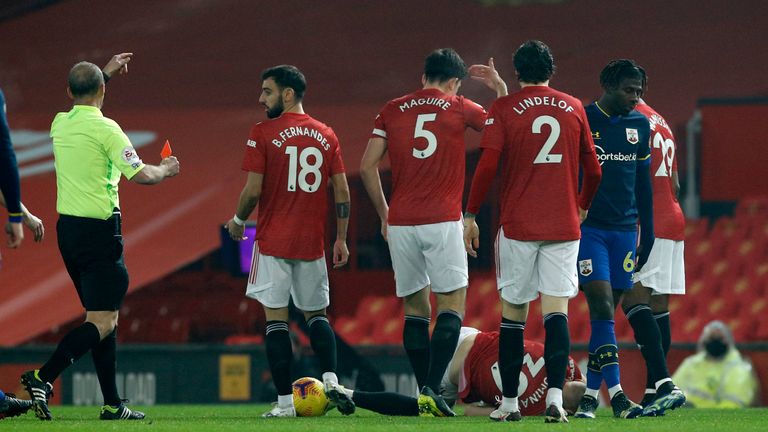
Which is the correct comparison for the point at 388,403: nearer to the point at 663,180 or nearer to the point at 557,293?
the point at 557,293

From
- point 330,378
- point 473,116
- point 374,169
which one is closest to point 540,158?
point 473,116

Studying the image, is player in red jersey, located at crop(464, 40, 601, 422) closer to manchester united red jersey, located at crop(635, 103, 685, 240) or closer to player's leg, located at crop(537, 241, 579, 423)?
player's leg, located at crop(537, 241, 579, 423)

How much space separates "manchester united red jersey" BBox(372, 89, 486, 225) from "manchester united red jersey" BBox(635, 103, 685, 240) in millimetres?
997

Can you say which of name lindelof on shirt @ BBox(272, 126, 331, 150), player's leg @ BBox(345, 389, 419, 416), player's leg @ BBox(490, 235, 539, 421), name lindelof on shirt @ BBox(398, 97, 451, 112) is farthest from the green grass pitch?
name lindelof on shirt @ BBox(398, 97, 451, 112)

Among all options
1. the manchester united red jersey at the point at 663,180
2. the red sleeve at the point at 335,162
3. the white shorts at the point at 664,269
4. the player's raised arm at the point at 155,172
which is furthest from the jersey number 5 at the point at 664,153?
the player's raised arm at the point at 155,172

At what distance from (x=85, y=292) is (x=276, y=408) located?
3.65 feet

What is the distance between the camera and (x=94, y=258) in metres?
6.44

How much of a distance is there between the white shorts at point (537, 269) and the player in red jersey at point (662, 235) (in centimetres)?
99

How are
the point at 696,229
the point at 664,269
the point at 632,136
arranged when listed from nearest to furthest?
the point at 632,136 → the point at 664,269 → the point at 696,229

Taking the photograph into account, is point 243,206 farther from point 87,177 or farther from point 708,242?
point 708,242

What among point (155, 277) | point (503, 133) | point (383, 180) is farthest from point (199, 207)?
point (503, 133)

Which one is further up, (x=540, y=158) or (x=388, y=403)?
(x=540, y=158)

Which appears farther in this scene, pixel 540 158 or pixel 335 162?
pixel 335 162

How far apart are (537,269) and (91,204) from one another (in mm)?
2074
